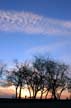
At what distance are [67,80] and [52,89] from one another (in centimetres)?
610

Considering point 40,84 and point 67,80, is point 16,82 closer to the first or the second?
point 40,84

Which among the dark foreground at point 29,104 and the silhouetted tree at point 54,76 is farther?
the silhouetted tree at point 54,76

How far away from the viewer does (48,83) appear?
84.5 meters

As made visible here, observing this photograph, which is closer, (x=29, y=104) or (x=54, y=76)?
(x=29, y=104)

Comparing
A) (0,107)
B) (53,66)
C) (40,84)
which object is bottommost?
(0,107)

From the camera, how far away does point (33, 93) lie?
3189 inches

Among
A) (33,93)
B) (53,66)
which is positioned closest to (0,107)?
(33,93)

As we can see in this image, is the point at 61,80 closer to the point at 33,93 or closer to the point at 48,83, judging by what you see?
the point at 48,83

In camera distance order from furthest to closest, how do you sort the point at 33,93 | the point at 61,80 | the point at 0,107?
the point at 61,80 → the point at 33,93 → the point at 0,107

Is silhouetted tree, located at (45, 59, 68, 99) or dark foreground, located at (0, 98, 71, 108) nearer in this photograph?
Result: dark foreground, located at (0, 98, 71, 108)

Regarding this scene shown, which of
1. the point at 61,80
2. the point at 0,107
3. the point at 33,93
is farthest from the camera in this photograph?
the point at 61,80

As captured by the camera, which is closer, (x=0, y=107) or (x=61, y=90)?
(x=0, y=107)

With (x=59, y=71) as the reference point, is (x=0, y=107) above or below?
below

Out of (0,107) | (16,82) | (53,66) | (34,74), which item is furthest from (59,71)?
(0,107)
